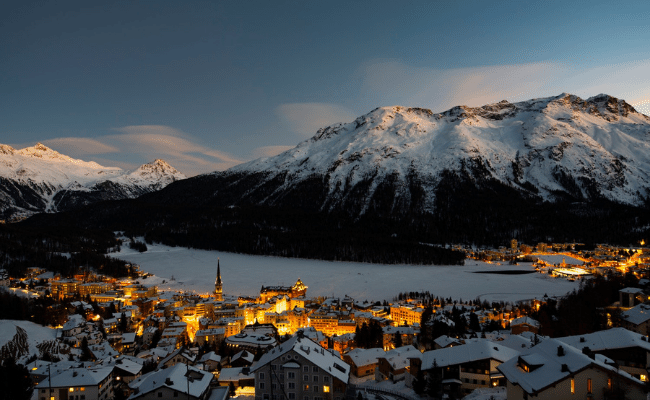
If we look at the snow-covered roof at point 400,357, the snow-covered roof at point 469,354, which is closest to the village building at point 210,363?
the snow-covered roof at point 400,357

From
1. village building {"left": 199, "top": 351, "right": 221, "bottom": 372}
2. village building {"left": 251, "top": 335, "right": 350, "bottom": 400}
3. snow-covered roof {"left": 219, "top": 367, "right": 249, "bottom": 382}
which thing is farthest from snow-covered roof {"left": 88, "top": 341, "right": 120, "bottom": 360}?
village building {"left": 251, "top": 335, "right": 350, "bottom": 400}

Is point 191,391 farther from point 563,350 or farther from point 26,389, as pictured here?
point 563,350

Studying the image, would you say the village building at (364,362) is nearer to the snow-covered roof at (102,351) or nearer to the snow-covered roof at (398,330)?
the snow-covered roof at (398,330)

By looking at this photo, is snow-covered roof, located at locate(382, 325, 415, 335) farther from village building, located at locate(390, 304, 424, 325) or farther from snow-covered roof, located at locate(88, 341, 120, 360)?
snow-covered roof, located at locate(88, 341, 120, 360)

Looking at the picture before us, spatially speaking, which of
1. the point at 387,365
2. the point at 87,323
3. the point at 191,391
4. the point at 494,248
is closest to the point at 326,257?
the point at 494,248

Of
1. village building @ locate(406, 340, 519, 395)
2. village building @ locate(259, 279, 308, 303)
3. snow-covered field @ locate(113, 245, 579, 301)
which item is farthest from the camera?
snow-covered field @ locate(113, 245, 579, 301)

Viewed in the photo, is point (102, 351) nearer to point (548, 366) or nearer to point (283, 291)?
point (548, 366)
